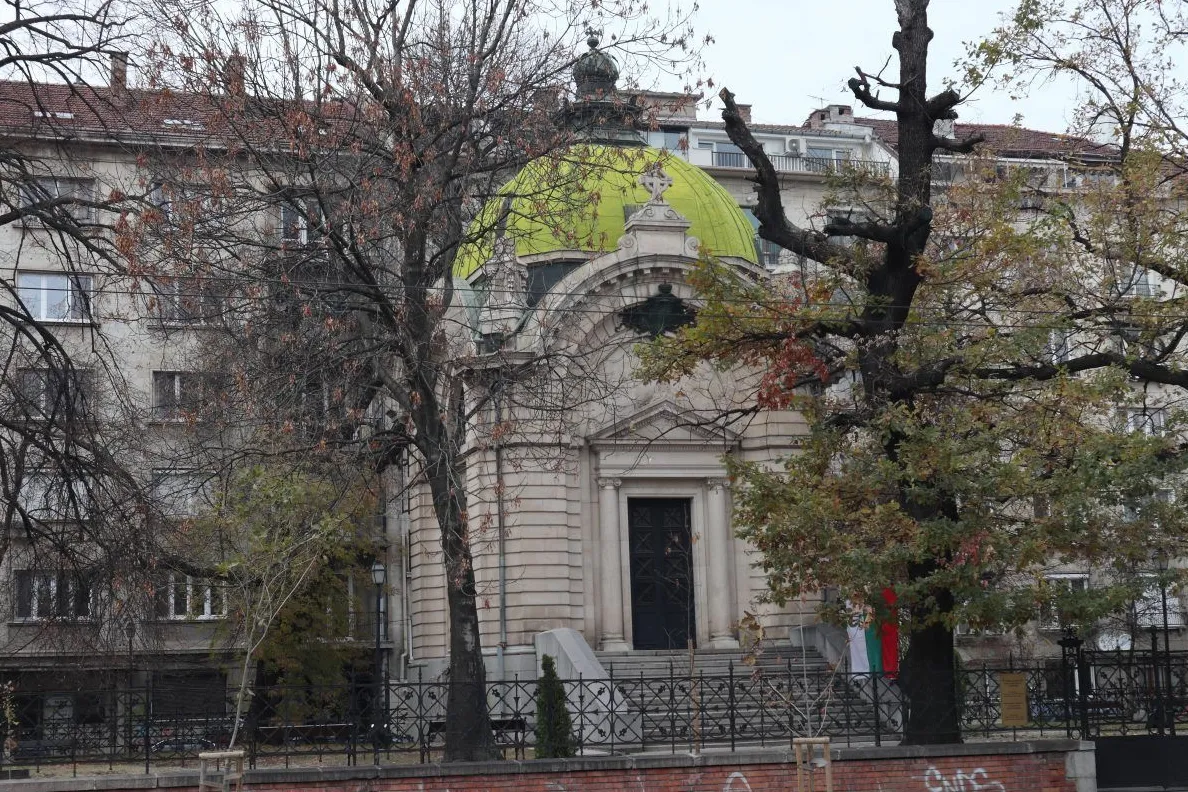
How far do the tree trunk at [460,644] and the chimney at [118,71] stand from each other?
7132 millimetres

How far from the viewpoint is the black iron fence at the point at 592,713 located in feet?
64.8

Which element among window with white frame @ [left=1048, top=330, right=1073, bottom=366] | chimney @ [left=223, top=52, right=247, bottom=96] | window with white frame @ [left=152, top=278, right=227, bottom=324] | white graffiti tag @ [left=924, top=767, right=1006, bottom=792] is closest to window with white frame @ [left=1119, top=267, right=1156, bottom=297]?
window with white frame @ [left=1048, top=330, right=1073, bottom=366]

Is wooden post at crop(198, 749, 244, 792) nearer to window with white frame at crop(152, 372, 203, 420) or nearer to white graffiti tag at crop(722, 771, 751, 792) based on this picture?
white graffiti tag at crop(722, 771, 751, 792)

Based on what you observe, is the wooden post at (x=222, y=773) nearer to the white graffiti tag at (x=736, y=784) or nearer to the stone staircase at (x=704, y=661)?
the white graffiti tag at (x=736, y=784)

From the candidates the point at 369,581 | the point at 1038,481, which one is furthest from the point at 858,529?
the point at 369,581

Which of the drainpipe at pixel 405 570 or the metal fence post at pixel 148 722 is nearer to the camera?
the metal fence post at pixel 148 722

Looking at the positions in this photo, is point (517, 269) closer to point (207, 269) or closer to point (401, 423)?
point (401, 423)

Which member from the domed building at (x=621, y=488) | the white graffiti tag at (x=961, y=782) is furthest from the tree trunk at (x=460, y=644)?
the domed building at (x=621, y=488)

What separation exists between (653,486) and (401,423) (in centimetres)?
1006

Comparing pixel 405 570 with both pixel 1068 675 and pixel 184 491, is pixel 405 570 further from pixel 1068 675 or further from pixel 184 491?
pixel 1068 675

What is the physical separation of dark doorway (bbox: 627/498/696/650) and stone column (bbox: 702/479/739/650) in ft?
1.49

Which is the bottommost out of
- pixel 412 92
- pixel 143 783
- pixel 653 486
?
pixel 143 783

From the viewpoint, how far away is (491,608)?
106ft

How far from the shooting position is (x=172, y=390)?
40.6 metres
